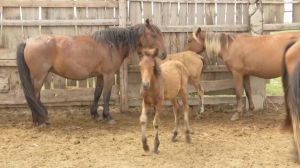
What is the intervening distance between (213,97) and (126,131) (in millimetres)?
2526

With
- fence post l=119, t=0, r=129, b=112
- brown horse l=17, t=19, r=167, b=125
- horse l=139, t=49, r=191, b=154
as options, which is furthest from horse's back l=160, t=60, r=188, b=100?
fence post l=119, t=0, r=129, b=112

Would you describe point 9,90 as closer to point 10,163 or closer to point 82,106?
point 82,106

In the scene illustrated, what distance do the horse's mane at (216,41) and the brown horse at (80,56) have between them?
1.19 m

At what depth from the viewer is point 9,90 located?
7738 millimetres

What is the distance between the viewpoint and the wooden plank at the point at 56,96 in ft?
25.3

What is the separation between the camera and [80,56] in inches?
280

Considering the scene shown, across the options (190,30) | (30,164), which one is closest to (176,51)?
(190,30)

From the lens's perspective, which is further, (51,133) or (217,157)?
(51,133)

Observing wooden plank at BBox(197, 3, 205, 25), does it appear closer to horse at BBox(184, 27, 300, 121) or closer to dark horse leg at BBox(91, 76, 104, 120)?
horse at BBox(184, 27, 300, 121)

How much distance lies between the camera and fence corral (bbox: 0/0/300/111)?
7707 millimetres

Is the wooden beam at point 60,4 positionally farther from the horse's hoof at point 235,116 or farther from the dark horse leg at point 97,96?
the horse's hoof at point 235,116

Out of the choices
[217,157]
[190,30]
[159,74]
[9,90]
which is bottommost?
[217,157]

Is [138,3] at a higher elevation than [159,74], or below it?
higher

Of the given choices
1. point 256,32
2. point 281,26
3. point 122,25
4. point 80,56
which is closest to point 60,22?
point 80,56
